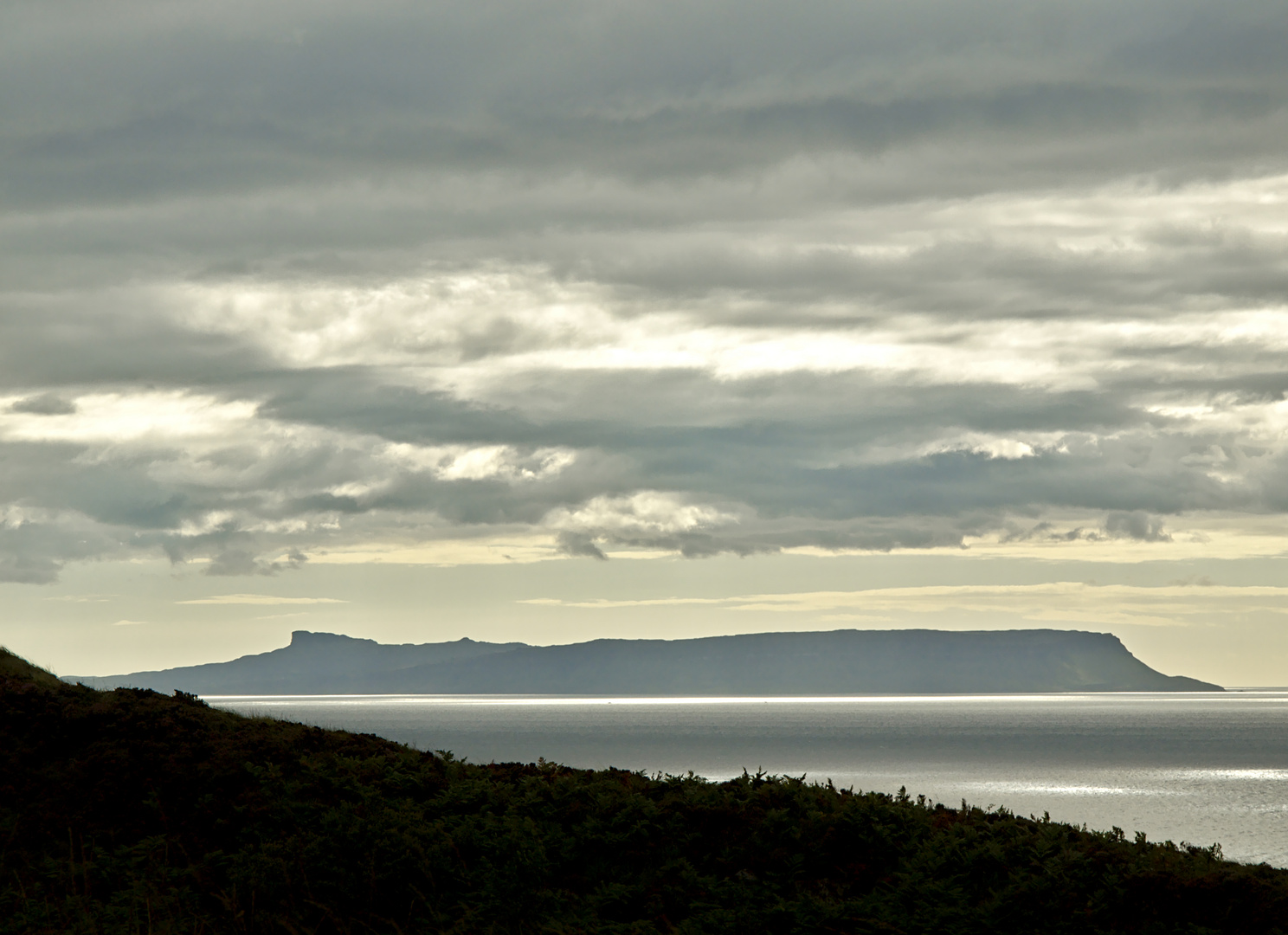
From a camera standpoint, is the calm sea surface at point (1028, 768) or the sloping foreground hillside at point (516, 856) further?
the calm sea surface at point (1028, 768)

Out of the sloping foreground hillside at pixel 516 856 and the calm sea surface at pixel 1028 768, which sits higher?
the sloping foreground hillside at pixel 516 856

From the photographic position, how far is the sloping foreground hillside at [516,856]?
13914 millimetres

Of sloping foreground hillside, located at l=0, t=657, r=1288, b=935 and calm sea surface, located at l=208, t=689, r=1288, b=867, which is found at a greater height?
sloping foreground hillside, located at l=0, t=657, r=1288, b=935

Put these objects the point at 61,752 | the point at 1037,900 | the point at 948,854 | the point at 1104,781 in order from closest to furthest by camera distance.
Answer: the point at 1037,900 < the point at 948,854 < the point at 61,752 < the point at 1104,781

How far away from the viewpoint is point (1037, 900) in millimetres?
13906

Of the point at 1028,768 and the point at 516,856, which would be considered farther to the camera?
the point at 1028,768

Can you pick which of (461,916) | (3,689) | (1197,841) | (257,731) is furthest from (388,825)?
(1197,841)

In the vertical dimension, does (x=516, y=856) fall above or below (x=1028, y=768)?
above

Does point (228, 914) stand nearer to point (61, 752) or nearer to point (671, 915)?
point (671, 915)

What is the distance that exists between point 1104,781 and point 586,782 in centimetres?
10528

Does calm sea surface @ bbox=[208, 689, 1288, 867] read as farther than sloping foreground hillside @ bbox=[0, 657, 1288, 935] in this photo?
Yes

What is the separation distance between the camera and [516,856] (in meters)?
15.5

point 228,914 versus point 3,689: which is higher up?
point 3,689

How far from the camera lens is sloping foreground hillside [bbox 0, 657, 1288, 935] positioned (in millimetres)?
13914
